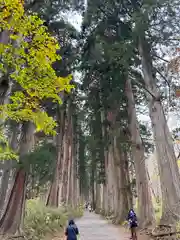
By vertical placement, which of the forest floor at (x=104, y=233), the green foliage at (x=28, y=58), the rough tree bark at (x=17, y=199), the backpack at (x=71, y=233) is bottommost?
the forest floor at (x=104, y=233)

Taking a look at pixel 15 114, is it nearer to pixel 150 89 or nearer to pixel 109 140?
pixel 150 89

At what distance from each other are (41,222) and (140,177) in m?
5.21

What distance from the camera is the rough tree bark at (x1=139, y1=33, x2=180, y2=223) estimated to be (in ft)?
34.0

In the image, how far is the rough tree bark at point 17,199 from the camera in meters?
10.4

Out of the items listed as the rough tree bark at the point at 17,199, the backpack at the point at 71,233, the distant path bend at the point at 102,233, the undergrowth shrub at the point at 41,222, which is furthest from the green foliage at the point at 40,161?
the distant path bend at the point at 102,233

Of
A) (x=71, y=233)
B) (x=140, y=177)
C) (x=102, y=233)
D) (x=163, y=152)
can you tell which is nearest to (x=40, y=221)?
(x=102, y=233)

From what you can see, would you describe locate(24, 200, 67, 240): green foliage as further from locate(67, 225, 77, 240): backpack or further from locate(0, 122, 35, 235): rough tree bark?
locate(67, 225, 77, 240): backpack

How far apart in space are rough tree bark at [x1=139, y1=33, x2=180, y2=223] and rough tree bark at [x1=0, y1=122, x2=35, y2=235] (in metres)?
5.44

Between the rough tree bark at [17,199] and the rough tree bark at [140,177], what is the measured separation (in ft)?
17.3

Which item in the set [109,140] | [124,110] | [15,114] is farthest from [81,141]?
[15,114]

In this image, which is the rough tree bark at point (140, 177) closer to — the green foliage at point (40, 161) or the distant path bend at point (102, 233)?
the distant path bend at point (102, 233)

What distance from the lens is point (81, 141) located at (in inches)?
1253

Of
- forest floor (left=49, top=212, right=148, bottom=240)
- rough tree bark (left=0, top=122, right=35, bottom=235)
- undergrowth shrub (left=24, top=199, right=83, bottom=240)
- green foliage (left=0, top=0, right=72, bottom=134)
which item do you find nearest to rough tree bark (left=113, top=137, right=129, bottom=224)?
forest floor (left=49, top=212, right=148, bottom=240)

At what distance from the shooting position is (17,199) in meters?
11.1
